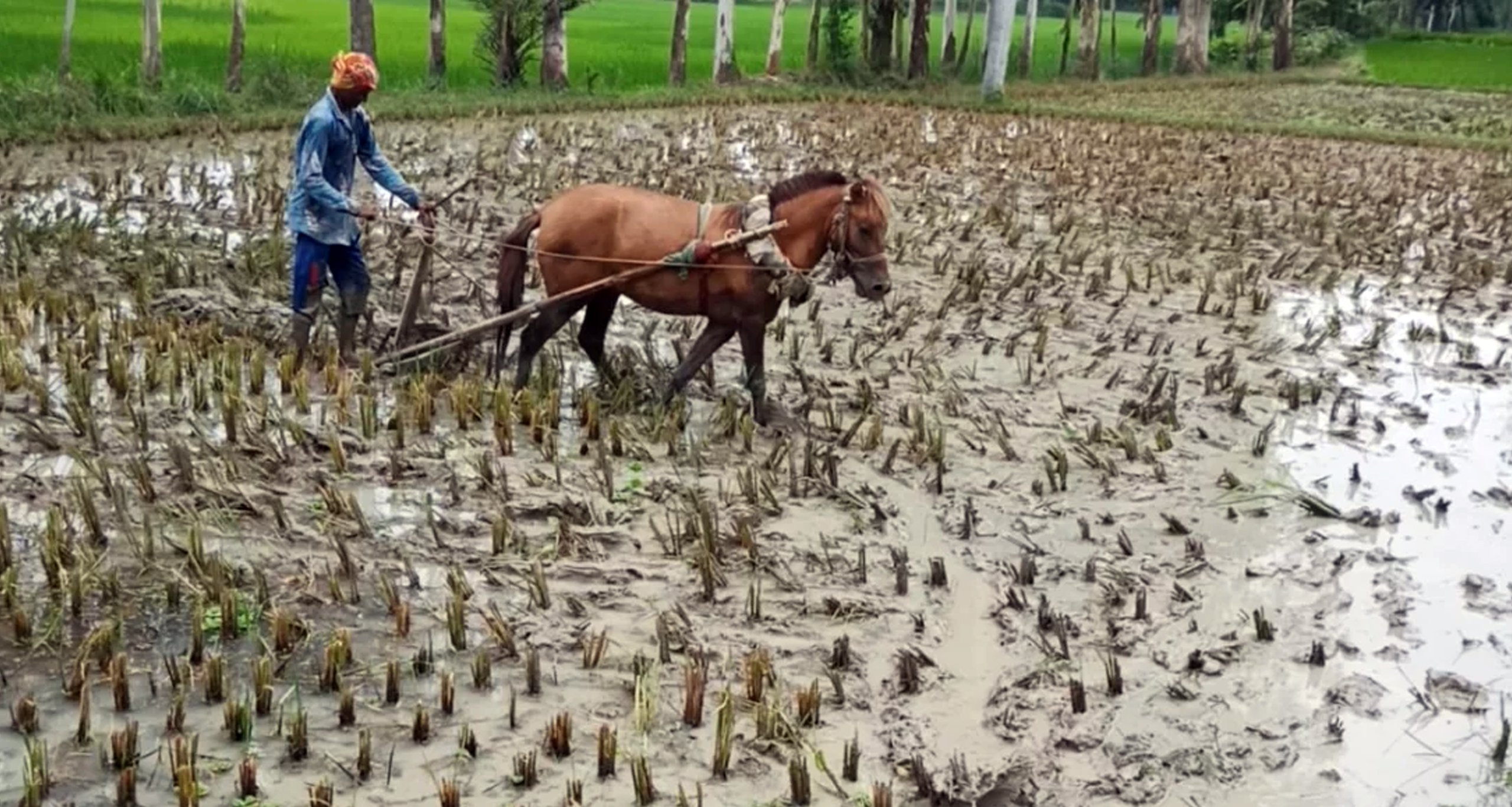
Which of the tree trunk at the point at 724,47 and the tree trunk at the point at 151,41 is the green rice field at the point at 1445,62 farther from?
the tree trunk at the point at 151,41

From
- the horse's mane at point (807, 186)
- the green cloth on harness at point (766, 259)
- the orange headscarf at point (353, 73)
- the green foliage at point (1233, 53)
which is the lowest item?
the green cloth on harness at point (766, 259)

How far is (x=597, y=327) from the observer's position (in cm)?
721

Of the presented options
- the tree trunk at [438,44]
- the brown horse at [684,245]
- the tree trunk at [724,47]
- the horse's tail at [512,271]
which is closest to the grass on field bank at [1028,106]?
the tree trunk at [724,47]

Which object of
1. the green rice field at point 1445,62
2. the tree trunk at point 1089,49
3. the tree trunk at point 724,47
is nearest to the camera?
the tree trunk at point 724,47

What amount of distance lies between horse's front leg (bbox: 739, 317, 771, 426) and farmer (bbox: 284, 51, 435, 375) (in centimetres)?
157

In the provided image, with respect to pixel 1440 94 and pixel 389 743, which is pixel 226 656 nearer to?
pixel 389 743

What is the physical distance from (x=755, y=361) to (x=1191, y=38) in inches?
1125

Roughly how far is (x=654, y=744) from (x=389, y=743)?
0.71 metres

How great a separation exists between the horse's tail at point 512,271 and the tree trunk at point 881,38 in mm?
Result: 19184

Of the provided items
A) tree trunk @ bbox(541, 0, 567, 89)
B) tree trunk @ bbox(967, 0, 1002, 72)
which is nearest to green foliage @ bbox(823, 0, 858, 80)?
tree trunk @ bbox(967, 0, 1002, 72)

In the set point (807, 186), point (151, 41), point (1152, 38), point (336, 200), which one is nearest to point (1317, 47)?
point (1152, 38)

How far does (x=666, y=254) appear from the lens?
22.2 feet

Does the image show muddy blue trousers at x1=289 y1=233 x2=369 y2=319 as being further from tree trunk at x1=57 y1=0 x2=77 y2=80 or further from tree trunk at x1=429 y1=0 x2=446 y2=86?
tree trunk at x1=429 y1=0 x2=446 y2=86

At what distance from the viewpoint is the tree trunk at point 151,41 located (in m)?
15.6
